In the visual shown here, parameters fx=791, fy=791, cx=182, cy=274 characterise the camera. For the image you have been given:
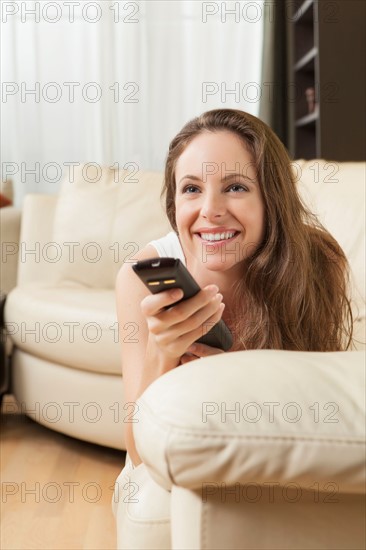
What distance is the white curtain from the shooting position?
4.15 meters

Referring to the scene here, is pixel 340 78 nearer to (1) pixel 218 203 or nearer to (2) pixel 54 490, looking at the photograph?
(2) pixel 54 490

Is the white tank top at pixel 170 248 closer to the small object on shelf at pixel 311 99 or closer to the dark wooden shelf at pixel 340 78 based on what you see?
the dark wooden shelf at pixel 340 78

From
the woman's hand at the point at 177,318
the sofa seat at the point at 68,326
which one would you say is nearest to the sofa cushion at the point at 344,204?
the sofa seat at the point at 68,326

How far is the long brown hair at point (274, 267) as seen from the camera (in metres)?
1.21

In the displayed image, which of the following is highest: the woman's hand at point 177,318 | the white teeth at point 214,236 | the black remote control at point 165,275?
the white teeth at point 214,236

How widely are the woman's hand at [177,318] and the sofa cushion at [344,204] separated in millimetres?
Result: 867

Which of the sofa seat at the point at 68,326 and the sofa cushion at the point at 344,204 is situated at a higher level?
the sofa cushion at the point at 344,204

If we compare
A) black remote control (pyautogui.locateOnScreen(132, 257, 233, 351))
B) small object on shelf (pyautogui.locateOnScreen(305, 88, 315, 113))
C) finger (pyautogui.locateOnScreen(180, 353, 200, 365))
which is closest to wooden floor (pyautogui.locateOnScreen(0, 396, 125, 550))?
finger (pyautogui.locateOnScreen(180, 353, 200, 365))

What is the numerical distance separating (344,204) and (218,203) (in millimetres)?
853

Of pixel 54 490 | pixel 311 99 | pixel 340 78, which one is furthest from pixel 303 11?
pixel 54 490

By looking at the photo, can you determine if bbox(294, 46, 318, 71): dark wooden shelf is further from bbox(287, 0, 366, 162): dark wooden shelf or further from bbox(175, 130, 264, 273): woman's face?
bbox(175, 130, 264, 273): woman's face

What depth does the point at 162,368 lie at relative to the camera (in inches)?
38.3

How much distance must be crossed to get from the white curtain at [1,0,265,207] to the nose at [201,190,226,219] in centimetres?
311

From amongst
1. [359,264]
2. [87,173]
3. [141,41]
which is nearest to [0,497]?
[359,264]
